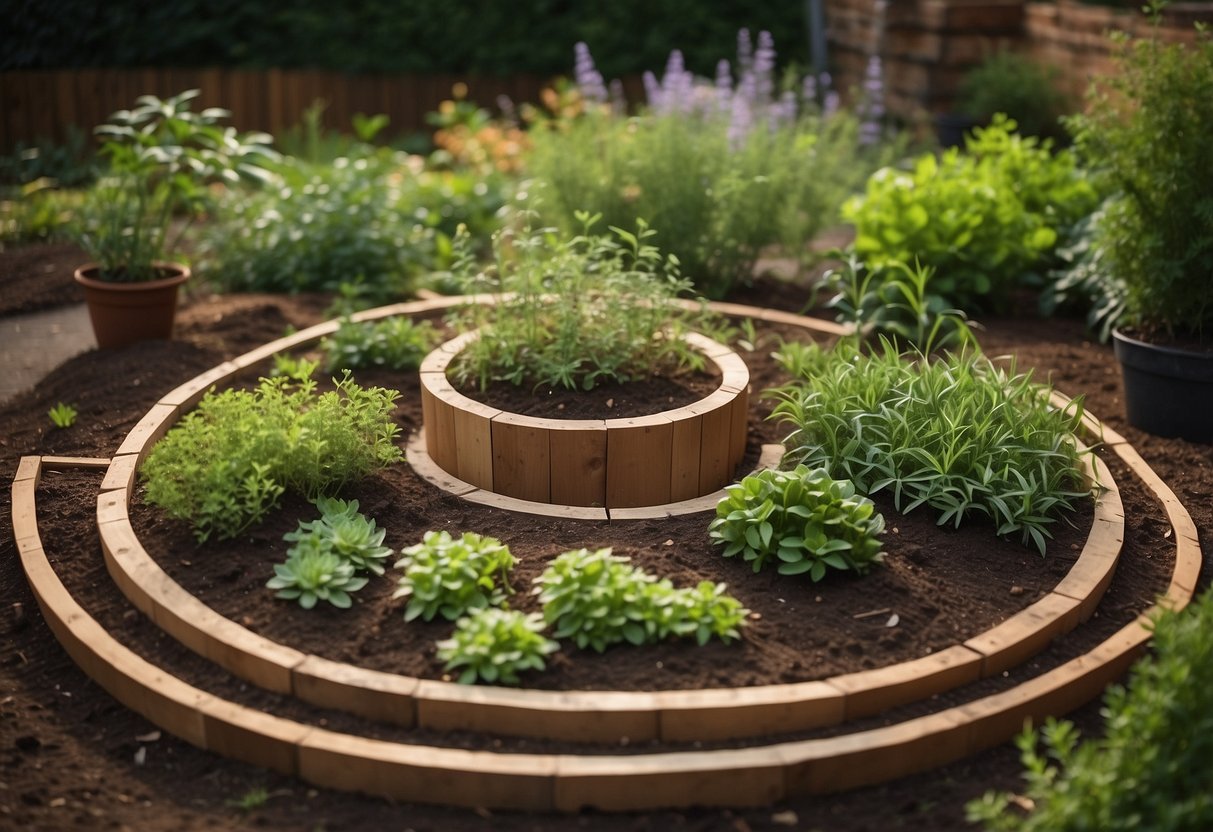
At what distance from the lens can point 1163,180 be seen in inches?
191

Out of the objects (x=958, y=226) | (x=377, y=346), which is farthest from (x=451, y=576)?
(x=958, y=226)

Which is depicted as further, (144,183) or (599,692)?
(144,183)

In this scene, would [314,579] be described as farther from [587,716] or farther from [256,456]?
[587,716]

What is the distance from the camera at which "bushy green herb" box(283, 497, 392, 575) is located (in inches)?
146

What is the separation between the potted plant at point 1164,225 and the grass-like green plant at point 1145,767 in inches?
98.1

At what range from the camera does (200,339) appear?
235 inches

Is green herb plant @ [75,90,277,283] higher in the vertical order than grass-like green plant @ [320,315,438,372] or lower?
higher

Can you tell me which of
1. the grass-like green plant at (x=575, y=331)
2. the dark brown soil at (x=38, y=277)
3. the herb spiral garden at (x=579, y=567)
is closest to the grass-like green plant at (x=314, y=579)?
the herb spiral garden at (x=579, y=567)

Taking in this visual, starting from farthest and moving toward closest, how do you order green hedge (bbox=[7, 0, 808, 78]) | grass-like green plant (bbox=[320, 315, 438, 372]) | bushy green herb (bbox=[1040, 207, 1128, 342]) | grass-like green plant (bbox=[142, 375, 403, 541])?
1. green hedge (bbox=[7, 0, 808, 78])
2. bushy green herb (bbox=[1040, 207, 1128, 342])
3. grass-like green plant (bbox=[320, 315, 438, 372])
4. grass-like green plant (bbox=[142, 375, 403, 541])

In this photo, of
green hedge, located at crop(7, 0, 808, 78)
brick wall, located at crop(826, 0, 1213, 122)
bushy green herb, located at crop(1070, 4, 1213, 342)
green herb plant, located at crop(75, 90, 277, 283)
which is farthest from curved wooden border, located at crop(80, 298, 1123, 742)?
green hedge, located at crop(7, 0, 808, 78)

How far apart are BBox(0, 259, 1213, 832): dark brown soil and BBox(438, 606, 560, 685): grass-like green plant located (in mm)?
81

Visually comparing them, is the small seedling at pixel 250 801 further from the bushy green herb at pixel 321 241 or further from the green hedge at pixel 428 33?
the green hedge at pixel 428 33

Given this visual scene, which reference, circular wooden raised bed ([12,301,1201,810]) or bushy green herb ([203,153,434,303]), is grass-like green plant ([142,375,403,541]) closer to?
circular wooden raised bed ([12,301,1201,810])

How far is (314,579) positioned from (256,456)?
1.99 feet
